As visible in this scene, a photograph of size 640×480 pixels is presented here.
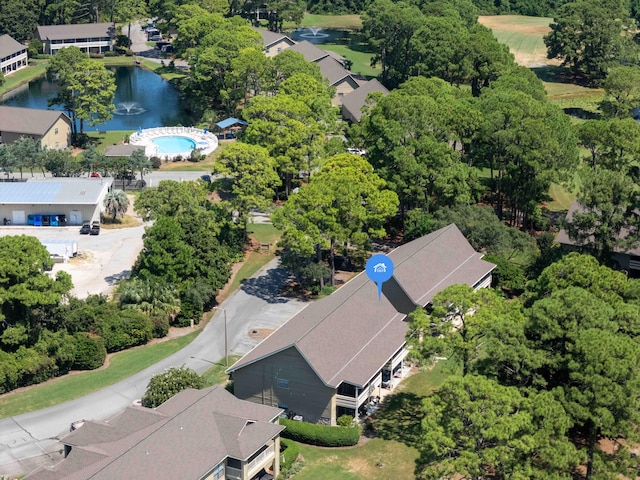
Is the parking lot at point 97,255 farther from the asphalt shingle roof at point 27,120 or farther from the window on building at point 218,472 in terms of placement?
the window on building at point 218,472

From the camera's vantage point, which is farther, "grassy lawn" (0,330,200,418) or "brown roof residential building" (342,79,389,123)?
"brown roof residential building" (342,79,389,123)

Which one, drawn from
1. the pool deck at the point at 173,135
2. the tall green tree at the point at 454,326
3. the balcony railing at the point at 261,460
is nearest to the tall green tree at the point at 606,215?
the tall green tree at the point at 454,326

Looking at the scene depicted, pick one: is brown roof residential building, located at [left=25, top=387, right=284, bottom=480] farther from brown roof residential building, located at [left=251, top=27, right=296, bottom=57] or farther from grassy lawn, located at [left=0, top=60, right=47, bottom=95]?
grassy lawn, located at [left=0, top=60, right=47, bottom=95]

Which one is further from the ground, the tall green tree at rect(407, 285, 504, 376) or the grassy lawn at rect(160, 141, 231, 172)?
the tall green tree at rect(407, 285, 504, 376)

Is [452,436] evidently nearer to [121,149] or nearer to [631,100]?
[121,149]

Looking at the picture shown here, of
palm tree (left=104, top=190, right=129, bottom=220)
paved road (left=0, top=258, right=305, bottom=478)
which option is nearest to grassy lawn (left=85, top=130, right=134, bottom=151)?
palm tree (left=104, top=190, right=129, bottom=220)

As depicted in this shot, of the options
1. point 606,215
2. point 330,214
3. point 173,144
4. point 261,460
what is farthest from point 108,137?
point 261,460
